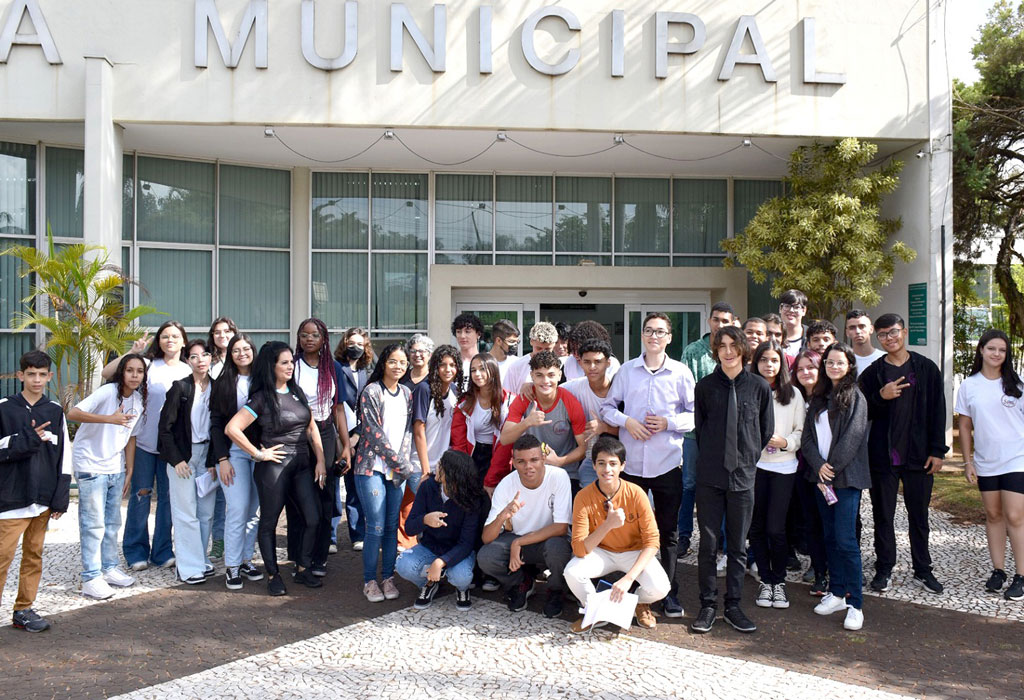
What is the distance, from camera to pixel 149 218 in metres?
12.2

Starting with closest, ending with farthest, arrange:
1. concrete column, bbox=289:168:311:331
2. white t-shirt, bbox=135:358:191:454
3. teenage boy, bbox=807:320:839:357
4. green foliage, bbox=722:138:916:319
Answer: teenage boy, bbox=807:320:839:357, white t-shirt, bbox=135:358:191:454, green foliage, bbox=722:138:916:319, concrete column, bbox=289:168:311:331

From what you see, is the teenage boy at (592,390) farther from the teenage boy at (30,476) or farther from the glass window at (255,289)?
the glass window at (255,289)

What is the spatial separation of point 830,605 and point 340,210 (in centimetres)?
1028

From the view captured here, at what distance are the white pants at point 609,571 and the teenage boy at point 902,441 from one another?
5.93ft

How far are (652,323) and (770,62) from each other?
7.19 metres

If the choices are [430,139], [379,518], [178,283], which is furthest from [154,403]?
[178,283]

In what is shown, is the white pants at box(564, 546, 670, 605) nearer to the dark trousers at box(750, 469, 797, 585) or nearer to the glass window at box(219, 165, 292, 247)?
the dark trousers at box(750, 469, 797, 585)

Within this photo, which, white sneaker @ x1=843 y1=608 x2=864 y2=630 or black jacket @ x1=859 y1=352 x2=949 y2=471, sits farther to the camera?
black jacket @ x1=859 y1=352 x2=949 y2=471

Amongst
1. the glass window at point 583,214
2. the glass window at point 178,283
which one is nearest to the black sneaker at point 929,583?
the glass window at point 583,214

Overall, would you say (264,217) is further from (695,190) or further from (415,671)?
(415,671)

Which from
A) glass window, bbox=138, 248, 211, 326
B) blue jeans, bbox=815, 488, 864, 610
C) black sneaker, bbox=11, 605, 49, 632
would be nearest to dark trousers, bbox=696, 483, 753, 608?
blue jeans, bbox=815, 488, 864, 610

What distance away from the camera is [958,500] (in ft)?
27.9

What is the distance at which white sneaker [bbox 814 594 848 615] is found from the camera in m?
5.04

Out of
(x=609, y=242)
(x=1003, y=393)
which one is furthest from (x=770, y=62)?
(x=1003, y=393)
